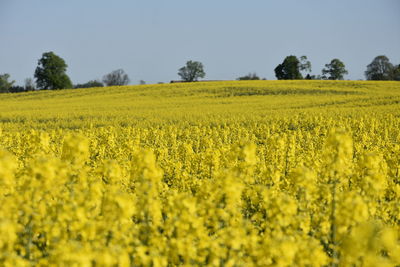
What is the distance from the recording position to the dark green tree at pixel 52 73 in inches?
3297

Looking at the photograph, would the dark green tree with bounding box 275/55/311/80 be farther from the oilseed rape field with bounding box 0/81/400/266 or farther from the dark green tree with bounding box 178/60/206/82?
the oilseed rape field with bounding box 0/81/400/266

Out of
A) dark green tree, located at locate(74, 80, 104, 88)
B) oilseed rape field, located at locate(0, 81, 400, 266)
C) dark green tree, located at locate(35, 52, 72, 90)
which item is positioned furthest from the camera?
dark green tree, located at locate(74, 80, 104, 88)

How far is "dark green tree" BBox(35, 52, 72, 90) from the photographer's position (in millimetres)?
83750

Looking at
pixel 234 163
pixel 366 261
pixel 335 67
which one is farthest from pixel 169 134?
pixel 335 67

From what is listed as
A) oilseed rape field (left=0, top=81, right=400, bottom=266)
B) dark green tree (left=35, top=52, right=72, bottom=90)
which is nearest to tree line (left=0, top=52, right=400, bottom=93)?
dark green tree (left=35, top=52, right=72, bottom=90)

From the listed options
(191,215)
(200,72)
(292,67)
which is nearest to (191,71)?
(200,72)

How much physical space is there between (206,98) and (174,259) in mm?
38460

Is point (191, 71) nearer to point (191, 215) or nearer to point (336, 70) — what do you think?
point (336, 70)

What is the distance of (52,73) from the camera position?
278 feet

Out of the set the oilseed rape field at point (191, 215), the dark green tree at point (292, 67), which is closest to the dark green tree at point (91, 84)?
the dark green tree at point (292, 67)

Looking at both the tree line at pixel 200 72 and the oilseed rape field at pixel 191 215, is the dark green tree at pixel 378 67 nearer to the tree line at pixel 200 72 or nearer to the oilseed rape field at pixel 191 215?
the tree line at pixel 200 72

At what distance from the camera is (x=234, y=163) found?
953 centimetres

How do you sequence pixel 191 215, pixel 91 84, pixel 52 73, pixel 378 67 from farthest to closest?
1. pixel 91 84
2. pixel 378 67
3. pixel 52 73
4. pixel 191 215

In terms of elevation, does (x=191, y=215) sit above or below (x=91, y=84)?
below
